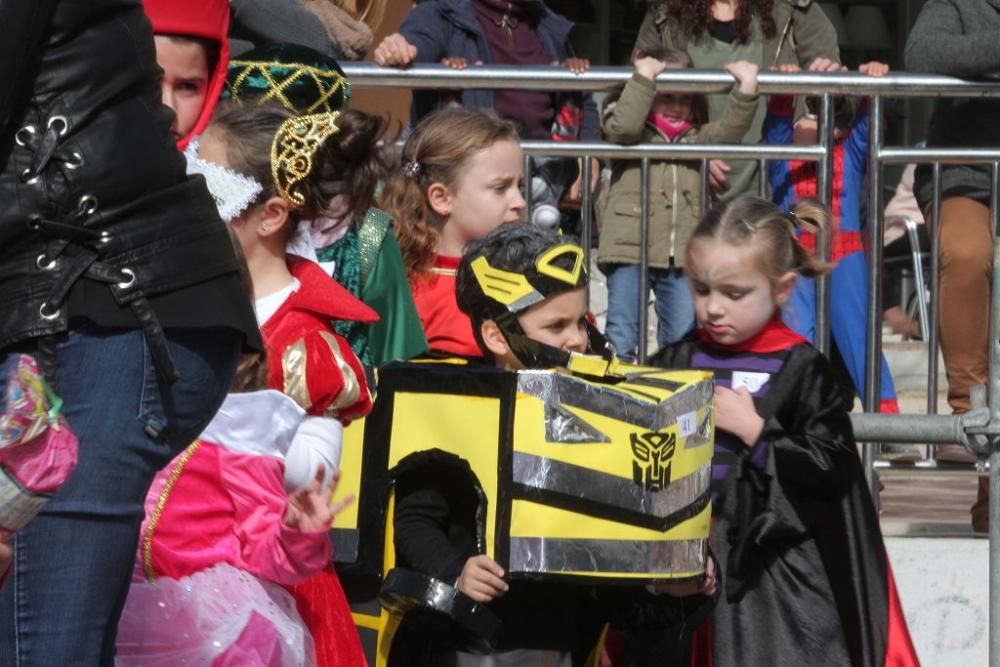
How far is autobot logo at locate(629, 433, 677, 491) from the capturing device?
3988 mm

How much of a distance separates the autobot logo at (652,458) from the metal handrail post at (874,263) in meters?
2.34

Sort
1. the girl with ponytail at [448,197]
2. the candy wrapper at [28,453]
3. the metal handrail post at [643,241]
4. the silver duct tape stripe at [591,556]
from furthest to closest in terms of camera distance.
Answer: the metal handrail post at [643,241], the girl with ponytail at [448,197], the silver duct tape stripe at [591,556], the candy wrapper at [28,453]

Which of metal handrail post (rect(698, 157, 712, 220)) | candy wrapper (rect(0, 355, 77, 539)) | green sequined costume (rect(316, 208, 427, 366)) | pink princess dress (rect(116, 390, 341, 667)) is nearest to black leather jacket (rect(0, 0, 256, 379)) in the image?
candy wrapper (rect(0, 355, 77, 539))

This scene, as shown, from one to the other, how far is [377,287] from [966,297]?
2.42m

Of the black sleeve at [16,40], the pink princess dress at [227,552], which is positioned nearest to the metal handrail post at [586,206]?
the pink princess dress at [227,552]

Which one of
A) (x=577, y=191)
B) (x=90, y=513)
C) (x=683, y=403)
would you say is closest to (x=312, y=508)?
(x=90, y=513)

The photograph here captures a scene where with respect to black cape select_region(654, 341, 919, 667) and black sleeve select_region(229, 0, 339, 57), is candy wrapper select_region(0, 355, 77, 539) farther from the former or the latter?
black sleeve select_region(229, 0, 339, 57)

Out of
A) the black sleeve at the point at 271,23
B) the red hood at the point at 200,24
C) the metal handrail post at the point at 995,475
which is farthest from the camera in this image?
the black sleeve at the point at 271,23

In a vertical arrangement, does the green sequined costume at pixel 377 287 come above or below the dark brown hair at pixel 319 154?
below

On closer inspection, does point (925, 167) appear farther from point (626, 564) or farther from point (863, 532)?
point (626, 564)

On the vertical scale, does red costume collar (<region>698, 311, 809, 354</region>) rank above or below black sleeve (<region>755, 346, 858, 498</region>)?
above

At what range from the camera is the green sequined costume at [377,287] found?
4.77m

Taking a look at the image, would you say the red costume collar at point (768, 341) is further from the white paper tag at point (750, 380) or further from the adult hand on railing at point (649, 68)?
the adult hand on railing at point (649, 68)

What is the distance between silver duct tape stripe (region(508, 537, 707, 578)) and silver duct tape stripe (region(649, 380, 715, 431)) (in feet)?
0.83
